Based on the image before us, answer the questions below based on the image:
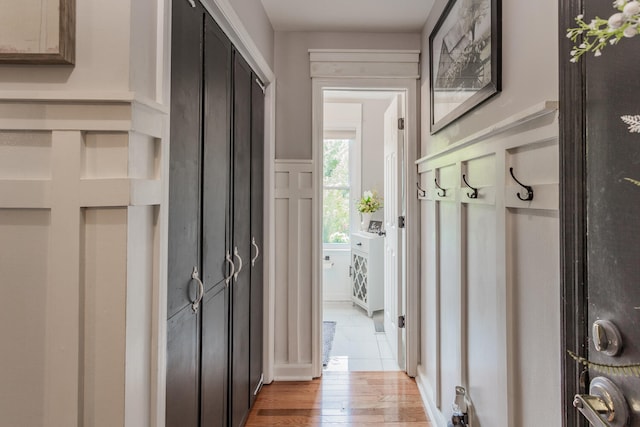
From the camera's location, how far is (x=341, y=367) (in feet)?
8.66

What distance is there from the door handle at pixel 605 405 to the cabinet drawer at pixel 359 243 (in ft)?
10.1

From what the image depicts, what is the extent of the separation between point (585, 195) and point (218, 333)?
1.40 meters

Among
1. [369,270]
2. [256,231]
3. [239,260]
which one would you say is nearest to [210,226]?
[239,260]

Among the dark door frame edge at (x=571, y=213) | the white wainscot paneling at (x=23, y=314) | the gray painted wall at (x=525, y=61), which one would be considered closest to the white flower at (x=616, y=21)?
the dark door frame edge at (x=571, y=213)

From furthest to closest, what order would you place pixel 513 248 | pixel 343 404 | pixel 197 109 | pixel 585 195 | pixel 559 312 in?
pixel 343 404, pixel 197 109, pixel 513 248, pixel 559 312, pixel 585 195

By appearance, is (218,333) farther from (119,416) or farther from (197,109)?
(197,109)

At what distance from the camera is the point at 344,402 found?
2.18 metres

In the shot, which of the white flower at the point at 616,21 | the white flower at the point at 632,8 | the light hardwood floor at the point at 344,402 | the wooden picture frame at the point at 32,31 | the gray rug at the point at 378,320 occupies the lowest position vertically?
the light hardwood floor at the point at 344,402

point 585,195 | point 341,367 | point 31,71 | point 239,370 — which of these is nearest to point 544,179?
point 585,195

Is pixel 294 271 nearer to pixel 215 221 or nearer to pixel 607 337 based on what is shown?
pixel 215 221

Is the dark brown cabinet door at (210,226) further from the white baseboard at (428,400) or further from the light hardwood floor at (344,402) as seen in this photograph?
the white baseboard at (428,400)

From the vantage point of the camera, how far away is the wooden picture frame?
0.78 m

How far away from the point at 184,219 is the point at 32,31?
2.01 ft

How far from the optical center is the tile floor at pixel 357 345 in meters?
2.67
